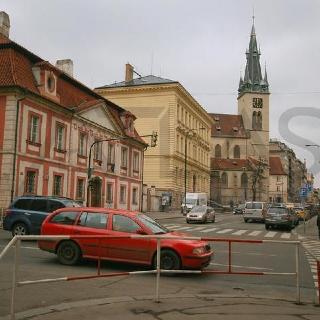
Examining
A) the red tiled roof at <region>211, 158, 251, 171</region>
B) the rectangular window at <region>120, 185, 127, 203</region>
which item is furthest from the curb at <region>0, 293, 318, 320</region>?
the red tiled roof at <region>211, 158, 251, 171</region>

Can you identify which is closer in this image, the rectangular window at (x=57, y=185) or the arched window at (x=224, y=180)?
the rectangular window at (x=57, y=185)

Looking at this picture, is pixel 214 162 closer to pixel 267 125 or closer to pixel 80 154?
pixel 267 125

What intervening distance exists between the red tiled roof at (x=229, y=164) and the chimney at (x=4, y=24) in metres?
82.0

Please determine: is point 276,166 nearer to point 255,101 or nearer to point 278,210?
point 255,101

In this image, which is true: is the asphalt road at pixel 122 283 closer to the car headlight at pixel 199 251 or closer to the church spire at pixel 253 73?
the car headlight at pixel 199 251

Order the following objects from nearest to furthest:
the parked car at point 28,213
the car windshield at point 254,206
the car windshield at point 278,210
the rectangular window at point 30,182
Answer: the parked car at point 28,213 → the rectangular window at point 30,182 → the car windshield at point 278,210 → the car windshield at point 254,206

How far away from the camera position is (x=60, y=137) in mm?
36344

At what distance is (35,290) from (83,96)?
33226 millimetres

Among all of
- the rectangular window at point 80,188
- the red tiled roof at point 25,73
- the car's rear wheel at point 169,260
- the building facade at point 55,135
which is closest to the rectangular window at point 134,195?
the building facade at point 55,135

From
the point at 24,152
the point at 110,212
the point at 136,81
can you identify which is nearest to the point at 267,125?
the point at 136,81

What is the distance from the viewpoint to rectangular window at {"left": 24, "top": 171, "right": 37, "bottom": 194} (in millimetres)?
32100

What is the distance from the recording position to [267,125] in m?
122

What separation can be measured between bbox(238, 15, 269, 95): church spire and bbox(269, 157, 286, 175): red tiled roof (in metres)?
35.8

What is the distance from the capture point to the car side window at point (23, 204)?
66.1 feet
